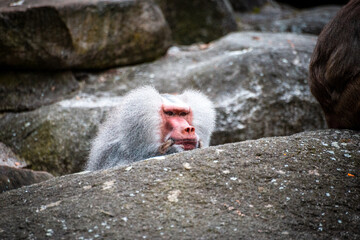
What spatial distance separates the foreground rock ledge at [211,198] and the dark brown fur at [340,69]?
46 cm

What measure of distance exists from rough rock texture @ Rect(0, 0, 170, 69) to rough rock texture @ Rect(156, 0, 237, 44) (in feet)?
7.35

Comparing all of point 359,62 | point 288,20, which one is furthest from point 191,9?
point 359,62


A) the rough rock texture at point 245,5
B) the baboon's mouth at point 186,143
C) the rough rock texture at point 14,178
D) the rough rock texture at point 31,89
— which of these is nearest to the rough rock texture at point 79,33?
the rough rock texture at point 31,89

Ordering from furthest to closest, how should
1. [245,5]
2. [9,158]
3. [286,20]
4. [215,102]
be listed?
[245,5]
[286,20]
[215,102]
[9,158]

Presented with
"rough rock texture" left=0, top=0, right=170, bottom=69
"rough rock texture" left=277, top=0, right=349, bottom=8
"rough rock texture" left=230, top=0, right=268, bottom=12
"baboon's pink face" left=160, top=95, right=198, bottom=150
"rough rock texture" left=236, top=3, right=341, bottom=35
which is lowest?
"rough rock texture" left=277, top=0, right=349, bottom=8

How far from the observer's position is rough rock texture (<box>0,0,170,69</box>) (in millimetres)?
5746

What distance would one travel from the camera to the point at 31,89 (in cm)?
607

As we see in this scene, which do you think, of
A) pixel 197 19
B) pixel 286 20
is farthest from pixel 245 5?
pixel 197 19

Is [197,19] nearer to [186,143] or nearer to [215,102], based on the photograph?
[215,102]

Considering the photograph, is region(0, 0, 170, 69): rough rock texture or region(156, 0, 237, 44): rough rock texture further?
region(156, 0, 237, 44): rough rock texture

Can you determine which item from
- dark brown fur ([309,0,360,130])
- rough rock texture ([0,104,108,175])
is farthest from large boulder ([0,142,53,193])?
dark brown fur ([309,0,360,130])

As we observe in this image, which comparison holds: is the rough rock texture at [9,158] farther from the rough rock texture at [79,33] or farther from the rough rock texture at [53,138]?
the rough rock texture at [79,33]

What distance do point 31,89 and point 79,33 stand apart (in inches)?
47.3

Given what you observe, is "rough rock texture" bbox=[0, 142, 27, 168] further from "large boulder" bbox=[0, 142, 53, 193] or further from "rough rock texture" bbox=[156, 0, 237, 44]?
"rough rock texture" bbox=[156, 0, 237, 44]
